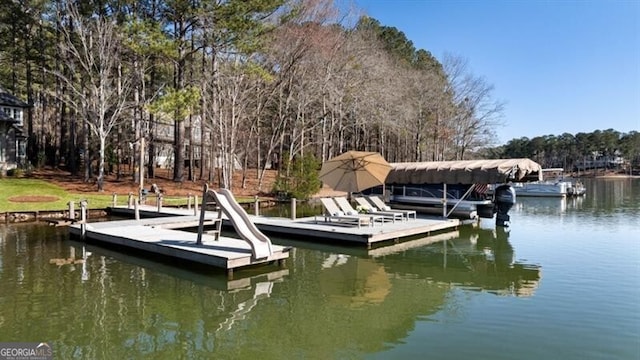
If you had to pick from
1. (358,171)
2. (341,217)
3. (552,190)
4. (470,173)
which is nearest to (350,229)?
(341,217)

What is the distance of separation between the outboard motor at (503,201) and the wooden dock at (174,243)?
11.2m

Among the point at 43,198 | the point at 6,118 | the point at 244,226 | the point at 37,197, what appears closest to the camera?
the point at 244,226

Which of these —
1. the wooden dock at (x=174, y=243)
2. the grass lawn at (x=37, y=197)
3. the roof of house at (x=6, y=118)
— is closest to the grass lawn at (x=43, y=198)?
the grass lawn at (x=37, y=197)

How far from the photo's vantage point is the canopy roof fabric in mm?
17812

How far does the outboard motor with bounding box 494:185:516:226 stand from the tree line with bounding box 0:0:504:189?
15805 mm

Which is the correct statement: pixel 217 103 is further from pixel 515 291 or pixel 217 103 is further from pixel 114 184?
pixel 515 291

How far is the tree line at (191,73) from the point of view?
27.6 m

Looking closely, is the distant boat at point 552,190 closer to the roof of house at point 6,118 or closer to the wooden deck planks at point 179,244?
the wooden deck planks at point 179,244

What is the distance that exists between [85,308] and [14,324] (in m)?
1.09

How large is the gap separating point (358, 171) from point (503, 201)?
21.5 feet

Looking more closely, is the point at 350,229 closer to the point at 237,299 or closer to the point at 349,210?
the point at 349,210

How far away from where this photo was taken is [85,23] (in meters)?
28.4

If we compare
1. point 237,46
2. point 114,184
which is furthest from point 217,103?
point 114,184

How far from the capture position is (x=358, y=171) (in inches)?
685
